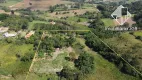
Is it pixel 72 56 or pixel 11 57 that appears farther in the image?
pixel 11 57

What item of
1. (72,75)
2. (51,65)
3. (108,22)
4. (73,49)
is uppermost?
(108,22)

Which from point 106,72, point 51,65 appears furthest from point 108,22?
point 51,65

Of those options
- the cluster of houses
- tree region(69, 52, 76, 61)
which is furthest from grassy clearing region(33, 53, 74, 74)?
the cluster of houses

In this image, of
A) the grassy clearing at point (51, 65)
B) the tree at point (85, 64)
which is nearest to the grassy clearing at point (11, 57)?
the grassy clearing at point (51, 65)

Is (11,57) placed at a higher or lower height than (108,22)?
lower

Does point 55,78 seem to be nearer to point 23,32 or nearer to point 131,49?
point 131,49

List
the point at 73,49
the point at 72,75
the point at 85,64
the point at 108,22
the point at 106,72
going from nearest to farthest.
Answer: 1. the point at 72,75
2. the point at 85,64
3. the point at 106,72
4. the point at 73,49
5. the point at 108,22

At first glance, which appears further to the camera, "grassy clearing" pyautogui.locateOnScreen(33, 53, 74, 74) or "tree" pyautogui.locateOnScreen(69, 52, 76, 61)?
"tree" pyautogui.locateOnScreen(69, 52, 76, 61)

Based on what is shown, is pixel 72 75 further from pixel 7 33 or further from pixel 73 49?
pixel 7 33

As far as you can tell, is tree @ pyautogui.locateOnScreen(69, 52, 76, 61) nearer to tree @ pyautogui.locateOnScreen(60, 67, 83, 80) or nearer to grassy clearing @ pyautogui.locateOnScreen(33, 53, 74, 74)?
grassy clearing @ pyautogui.locateOnScreen(33, 53, 74, 74)
